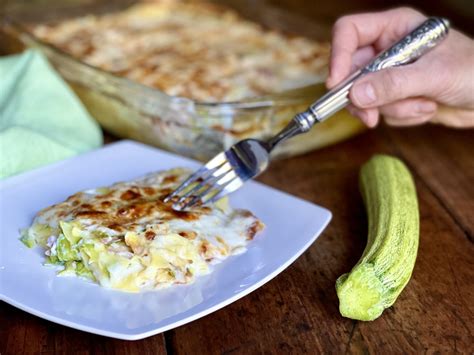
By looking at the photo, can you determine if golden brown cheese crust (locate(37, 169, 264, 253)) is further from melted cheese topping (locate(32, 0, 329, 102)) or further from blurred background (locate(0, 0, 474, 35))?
blurred background (locate(0, 0, 474, 35))

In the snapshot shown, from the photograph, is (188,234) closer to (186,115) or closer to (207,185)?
Result: (207,185)

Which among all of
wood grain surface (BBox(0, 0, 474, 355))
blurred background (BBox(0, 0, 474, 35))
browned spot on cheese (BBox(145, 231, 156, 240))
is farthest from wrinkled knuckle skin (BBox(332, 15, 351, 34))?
blurred background (BBox(0, 0, 474, 35))

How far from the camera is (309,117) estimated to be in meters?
1.59

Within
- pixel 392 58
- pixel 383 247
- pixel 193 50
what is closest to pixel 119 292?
pixel 383 247

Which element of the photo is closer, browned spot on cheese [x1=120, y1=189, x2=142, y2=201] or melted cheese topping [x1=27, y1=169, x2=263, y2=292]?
melted cheese topping [x1=27, y1=169, x2=263, y2=292]

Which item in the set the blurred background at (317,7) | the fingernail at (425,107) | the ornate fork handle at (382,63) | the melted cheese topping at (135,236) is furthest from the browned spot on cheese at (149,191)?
the blurred background at (317,7)

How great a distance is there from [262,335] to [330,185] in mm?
724

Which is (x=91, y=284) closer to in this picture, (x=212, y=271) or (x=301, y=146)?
(x=212, y=271)

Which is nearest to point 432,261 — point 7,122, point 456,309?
point 456,309

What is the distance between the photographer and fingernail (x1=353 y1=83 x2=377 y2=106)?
158 cm

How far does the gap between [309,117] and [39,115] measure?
80 centimetres

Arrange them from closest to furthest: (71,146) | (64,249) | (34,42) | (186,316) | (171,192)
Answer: (186,316)
(64,249)
(171,192)
(71,146)
(34,42)

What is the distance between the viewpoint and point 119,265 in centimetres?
120

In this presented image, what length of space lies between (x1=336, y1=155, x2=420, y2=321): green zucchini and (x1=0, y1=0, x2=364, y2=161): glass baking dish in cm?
32
